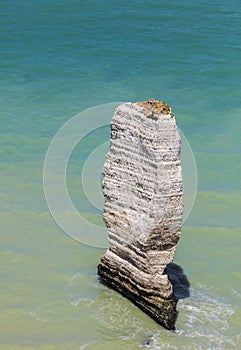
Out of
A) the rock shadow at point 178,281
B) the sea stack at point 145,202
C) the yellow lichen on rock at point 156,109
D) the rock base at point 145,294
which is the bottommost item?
the rock shadow at point 178,281

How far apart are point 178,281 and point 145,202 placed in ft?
5.03

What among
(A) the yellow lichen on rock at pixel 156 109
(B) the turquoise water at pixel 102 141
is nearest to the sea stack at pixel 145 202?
(A) the yellow lichen on rock at pixel 156 109

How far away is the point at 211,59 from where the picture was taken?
57.1 ft

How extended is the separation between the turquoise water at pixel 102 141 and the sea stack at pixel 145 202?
0.30m

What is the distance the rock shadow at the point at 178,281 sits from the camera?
8.08 metres

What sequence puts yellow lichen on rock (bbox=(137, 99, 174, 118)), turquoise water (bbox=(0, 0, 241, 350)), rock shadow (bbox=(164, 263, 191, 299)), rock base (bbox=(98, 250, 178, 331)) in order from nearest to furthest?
yellow lichen on rock (bbox=(137, 99, 174, 118))
rock base (bbox=(98, 250, 178, 331))
turquoise water (bbox=(0, 0, 241, 350))
rock shadow (bbox=(164, 263, 191, 299))

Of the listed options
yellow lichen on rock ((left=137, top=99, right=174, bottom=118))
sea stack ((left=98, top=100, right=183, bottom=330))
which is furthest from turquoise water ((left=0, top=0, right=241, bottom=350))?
yellow lichen on rock ((left=137, top=99, right=174, bottom=118))

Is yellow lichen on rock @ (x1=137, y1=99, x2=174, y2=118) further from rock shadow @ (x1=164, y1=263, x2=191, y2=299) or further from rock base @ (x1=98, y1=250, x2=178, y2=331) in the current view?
rock shadow @ (x1=164, y1=263, x2=191, y2=299)

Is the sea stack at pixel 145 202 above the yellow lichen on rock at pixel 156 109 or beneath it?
beneath

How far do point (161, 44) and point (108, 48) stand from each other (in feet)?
4.76

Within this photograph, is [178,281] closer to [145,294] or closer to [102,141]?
[145,294]

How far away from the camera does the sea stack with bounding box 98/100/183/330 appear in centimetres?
697

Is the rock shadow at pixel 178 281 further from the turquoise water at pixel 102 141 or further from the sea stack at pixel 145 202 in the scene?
the sea stack at pixel 145 202

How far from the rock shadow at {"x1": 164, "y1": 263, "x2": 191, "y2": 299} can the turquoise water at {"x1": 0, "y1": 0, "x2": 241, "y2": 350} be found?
0.11 meters
